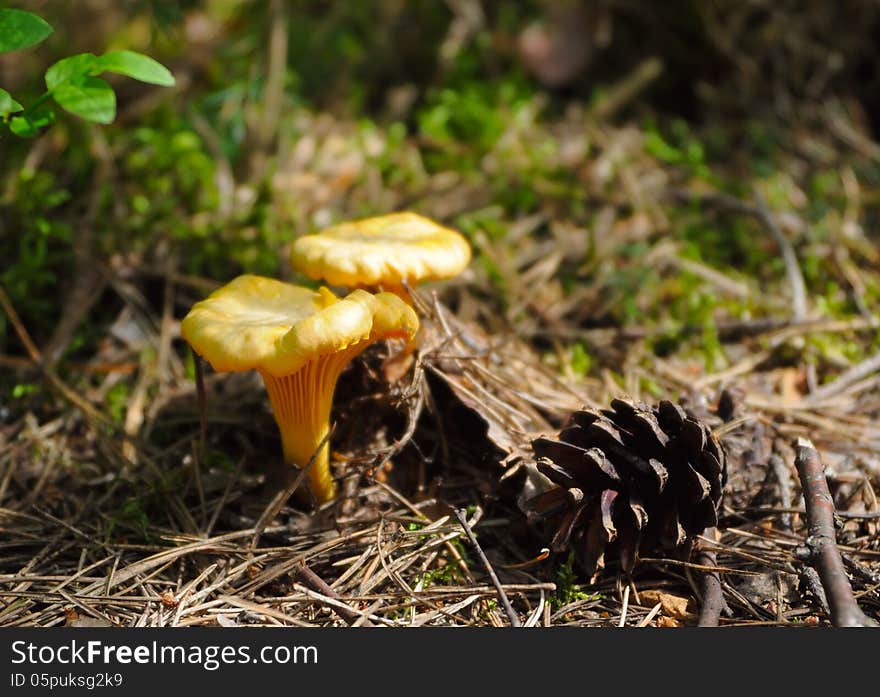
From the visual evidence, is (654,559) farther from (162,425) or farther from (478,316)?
(162,425)

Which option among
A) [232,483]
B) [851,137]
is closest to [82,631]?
[232,483]

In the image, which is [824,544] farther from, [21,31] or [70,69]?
[21,31]

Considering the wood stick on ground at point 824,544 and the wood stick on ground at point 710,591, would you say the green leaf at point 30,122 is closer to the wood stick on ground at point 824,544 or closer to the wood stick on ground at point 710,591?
the wood stick on ground at point 710,591

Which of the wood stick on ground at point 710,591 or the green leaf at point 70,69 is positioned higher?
the green leaf at point 70,69

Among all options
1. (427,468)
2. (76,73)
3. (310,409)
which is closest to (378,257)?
(310,409)

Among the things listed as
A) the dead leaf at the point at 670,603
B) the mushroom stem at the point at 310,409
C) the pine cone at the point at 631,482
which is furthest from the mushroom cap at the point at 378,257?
the dead leaf at the point at 670,603

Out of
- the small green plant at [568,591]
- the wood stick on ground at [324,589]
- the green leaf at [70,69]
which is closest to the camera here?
the green leaf at [70,69]
